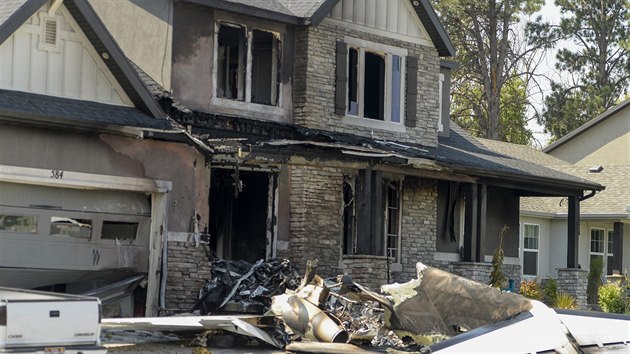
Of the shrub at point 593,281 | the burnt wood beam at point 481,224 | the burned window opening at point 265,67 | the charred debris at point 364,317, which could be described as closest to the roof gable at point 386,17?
the burned window opening at point 265,67

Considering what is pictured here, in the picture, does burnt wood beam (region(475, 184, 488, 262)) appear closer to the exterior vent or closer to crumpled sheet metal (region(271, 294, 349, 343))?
crumpled sheet metal (region(271, 294, 349, 343))

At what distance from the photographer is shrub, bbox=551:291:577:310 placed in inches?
1087

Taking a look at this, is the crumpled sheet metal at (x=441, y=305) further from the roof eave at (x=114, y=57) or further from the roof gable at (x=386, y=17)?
the roof gable at (x=386, y=17)

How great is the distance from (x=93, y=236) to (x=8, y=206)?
1.68 metres

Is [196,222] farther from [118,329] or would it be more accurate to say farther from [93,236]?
[118,329]

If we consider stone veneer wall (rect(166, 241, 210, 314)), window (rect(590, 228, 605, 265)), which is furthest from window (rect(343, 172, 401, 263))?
window (rect(590, 228, 605, 265))

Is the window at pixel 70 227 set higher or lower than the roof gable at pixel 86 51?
lower

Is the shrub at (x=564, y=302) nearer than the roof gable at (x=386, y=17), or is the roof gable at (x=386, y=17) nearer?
the roof gable at (x=386, y=17)

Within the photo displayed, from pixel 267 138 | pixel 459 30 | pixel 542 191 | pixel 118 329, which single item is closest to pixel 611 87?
pixel 459 30

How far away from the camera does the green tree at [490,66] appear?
50.9m

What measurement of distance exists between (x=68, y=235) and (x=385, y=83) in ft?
29.6

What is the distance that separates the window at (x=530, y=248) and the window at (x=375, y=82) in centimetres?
985

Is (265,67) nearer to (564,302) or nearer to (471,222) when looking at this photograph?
(471,222)

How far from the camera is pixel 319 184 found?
2447 centimetres
